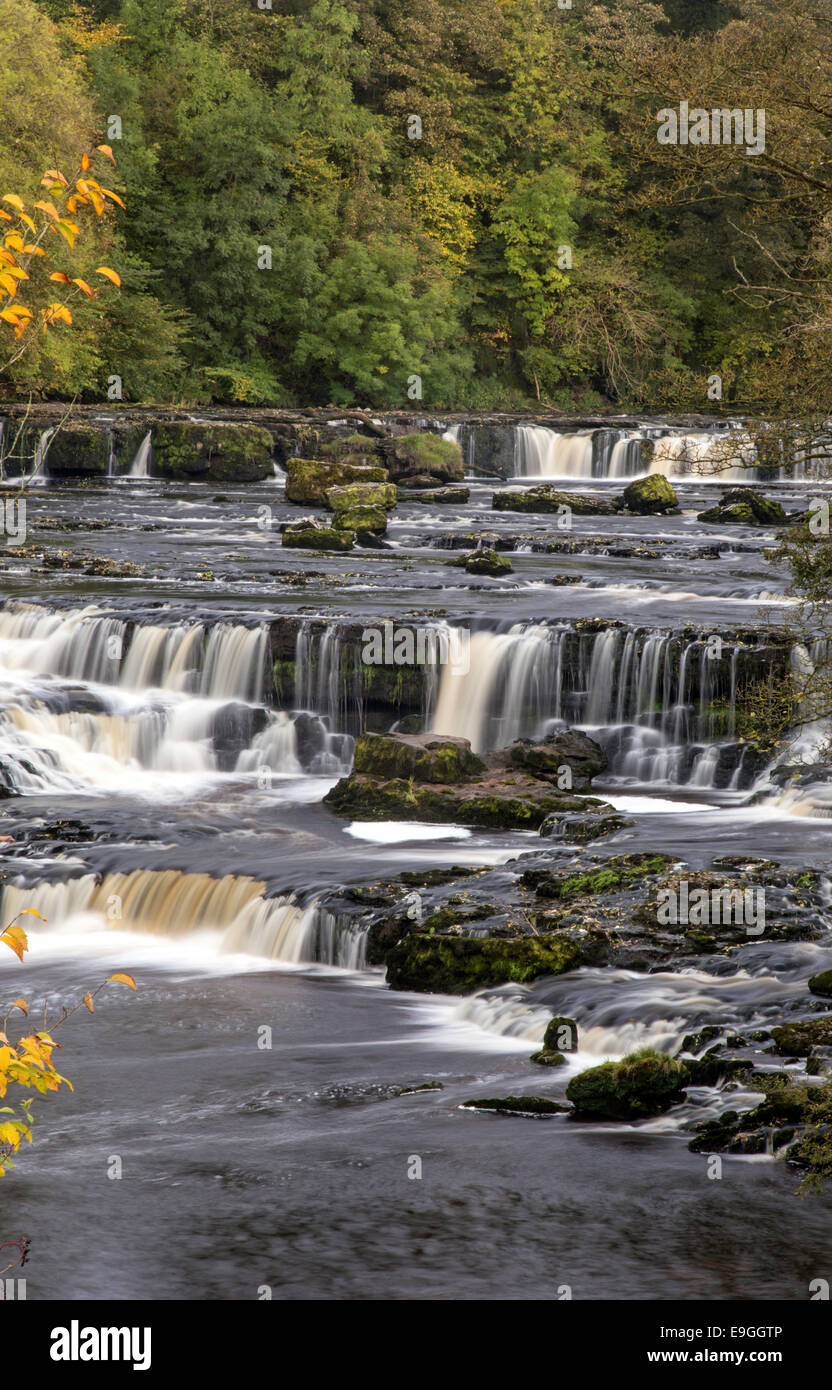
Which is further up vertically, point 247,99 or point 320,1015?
point 247,99

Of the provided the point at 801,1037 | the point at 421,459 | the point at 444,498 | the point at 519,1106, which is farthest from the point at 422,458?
the point at 519,1106

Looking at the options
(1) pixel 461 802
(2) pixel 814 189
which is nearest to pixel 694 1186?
(2) pixel 814 189

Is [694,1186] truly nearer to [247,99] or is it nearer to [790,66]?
[790,66]

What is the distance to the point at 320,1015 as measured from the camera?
36.4ft

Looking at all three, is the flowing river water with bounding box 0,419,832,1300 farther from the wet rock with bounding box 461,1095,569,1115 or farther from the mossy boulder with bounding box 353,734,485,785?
the mossy boulder with bounding box 353,734,485,785

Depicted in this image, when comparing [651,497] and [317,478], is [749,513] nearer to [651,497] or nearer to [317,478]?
[651,497]

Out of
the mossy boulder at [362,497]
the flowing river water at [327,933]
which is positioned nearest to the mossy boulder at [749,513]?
the flowing river water at [327,933]

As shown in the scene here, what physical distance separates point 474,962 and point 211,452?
27628mm

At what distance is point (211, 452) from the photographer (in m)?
37.1

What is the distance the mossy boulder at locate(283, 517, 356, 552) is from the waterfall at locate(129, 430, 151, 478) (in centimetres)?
1078

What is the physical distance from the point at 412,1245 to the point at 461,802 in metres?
8.12

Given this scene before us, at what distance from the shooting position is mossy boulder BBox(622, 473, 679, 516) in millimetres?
32688

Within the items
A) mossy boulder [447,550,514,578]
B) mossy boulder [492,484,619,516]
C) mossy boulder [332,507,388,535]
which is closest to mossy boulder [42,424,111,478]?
mossy boulder [492,484,619,516]

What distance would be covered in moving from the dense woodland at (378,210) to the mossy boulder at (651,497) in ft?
29.7
